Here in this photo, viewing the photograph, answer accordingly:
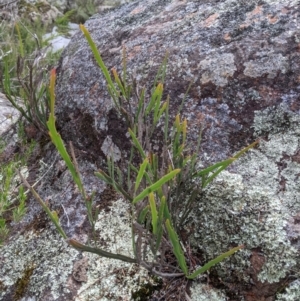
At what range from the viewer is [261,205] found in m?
1.23

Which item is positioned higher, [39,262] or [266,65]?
[266,65]

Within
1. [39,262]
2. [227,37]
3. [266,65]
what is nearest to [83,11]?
[227,37]

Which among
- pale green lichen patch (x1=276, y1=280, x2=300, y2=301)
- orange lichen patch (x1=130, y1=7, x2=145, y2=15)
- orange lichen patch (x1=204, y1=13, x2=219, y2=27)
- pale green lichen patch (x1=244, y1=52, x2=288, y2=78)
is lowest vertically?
pale green lichen patch (x1=276, y1=280, x2=300, y2=301)

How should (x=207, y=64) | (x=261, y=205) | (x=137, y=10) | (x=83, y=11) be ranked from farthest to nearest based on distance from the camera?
(x=83, y=11) → (x=137, y=10) → (x=207, y=64) → (x=261, y=205)

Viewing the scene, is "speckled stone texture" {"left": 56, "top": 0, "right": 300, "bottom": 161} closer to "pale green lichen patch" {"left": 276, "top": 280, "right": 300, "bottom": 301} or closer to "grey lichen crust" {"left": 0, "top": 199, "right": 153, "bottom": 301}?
"grey lichen crust" {"left": 0, "top": 199, "right": 153, "bottom": 301}

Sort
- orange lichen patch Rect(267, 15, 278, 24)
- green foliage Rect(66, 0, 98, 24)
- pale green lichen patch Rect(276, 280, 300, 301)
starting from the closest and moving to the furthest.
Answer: pale green lichen patch Rect(276, 280, 300, 301)
orange lichen patch Rect(267, 15, 278, 24)
green foliage Rect(66, 0, 98, 24)

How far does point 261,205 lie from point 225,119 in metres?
0.34

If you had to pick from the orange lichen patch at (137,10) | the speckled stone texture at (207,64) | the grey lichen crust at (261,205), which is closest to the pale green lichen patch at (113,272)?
the grey lichen crust at (261,205)

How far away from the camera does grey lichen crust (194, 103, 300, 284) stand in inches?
45.9

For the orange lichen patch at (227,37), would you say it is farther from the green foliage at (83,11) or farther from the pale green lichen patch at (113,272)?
the green foliage at (83,11)

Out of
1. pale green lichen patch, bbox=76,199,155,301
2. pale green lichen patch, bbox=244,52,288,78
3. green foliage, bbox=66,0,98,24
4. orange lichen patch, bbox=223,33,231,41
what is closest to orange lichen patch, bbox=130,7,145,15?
orange lichen patch, bbox=223,33,231,41

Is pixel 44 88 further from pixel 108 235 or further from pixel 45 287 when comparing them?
pixel 45 287

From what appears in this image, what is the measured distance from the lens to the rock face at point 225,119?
120cm

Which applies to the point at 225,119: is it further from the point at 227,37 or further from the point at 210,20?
the point at 210,20
